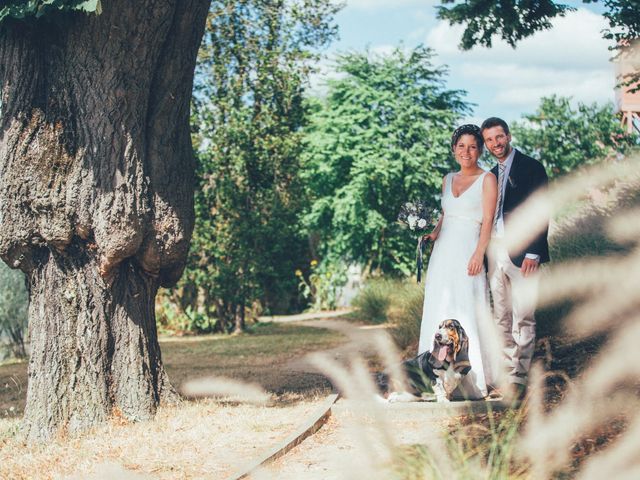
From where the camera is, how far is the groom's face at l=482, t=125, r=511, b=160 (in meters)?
6.89

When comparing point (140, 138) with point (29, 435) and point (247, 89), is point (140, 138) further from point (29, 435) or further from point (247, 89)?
point (247, 89)

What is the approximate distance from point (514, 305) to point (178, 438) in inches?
122

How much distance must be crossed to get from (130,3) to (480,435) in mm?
4201

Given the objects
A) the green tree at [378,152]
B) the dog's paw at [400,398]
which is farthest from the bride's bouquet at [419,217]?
the green tree at [378,152]

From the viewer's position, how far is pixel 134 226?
648 cm

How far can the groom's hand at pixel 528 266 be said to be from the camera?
6834 mm

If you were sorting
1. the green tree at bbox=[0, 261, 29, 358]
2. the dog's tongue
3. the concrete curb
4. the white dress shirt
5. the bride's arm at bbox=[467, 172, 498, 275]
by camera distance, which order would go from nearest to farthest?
the concrete curb < the dog's tongue < the bride's arm at bbox=[467, 172, 498, 275] < the white dress shirt < the green tree at bbox=[0, 261, 29, 358]

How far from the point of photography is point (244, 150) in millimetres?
15477

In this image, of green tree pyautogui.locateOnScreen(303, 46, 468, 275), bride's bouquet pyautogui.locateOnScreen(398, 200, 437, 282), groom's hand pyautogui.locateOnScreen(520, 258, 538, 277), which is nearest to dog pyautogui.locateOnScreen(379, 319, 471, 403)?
groom's hand pyautogui.locateOnScreen(520, 258, 538, 277)

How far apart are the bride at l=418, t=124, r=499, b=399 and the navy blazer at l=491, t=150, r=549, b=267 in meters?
0.27

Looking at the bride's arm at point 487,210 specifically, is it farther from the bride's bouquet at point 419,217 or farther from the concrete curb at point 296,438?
the concrete curb at point 296,438

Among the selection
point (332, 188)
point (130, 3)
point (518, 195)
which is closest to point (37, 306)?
point (130, 3)

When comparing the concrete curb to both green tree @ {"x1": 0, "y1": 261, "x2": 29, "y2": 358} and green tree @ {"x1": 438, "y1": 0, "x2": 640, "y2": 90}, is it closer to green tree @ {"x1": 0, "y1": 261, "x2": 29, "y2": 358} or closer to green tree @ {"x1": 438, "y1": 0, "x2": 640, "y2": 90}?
green tree @ {"x1": 438, "y1": 0, "x2": 640, "y2": 90}

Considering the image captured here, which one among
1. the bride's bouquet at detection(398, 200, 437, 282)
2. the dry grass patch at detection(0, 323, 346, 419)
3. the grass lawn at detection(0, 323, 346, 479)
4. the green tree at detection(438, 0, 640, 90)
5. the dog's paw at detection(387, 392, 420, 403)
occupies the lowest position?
the dry grass patch at detection(0, 323, 346, 419)
